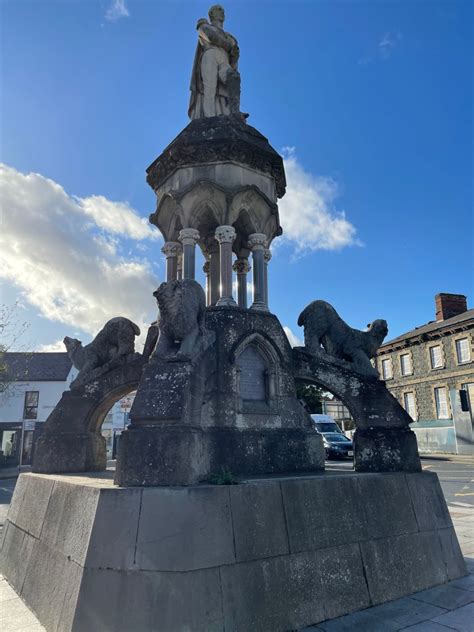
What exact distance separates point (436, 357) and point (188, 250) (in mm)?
31186

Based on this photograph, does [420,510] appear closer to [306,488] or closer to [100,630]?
[306,488]

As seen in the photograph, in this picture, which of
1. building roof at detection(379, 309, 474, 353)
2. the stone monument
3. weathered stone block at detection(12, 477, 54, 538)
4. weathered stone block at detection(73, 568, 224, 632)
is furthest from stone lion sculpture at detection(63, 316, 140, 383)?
building roof at detection(379, 309, 474, 353)

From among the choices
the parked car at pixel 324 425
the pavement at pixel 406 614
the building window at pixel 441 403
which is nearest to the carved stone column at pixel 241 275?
the pavement at pixel 406 614

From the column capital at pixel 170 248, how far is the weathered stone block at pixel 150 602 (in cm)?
506

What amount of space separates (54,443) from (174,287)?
3.10 metres

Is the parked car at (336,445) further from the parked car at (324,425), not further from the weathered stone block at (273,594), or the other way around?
the weathered stone block at (273,594)

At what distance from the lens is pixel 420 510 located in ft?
16.9

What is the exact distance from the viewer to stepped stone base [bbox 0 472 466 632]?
11.6ft

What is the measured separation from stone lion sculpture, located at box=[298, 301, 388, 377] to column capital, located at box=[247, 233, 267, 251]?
4.18 ft

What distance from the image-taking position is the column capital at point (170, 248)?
757cm

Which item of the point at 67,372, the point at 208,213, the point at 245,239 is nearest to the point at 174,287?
the point at 208,213

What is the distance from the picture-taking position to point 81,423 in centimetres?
649

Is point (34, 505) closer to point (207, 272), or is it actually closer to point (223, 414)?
point (223, 414)

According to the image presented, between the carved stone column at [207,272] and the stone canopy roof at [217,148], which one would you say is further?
the carved stone column at [207,272]
